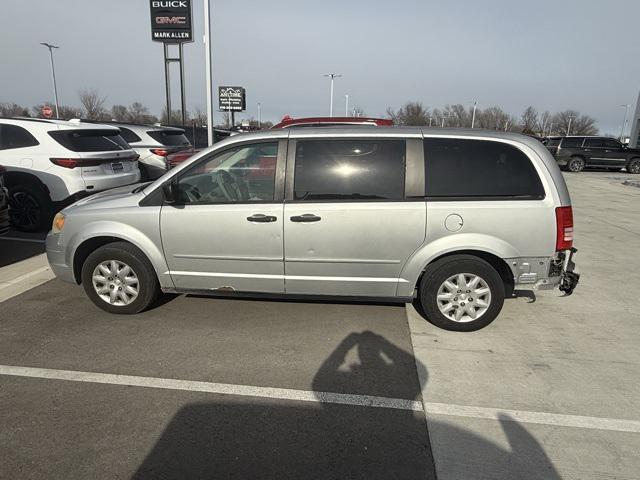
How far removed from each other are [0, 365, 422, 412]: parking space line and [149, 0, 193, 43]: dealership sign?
81.9ft

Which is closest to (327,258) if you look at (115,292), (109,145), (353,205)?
(353,205)

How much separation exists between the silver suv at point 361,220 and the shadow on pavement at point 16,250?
2920mm

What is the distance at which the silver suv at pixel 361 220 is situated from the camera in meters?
3.85

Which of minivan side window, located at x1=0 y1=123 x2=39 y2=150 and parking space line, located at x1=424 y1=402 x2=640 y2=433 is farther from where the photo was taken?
minivan side window, located at x1=0 y1=123 x2=39 y2=150

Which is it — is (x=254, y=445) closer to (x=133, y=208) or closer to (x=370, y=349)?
(x=370, y=349)

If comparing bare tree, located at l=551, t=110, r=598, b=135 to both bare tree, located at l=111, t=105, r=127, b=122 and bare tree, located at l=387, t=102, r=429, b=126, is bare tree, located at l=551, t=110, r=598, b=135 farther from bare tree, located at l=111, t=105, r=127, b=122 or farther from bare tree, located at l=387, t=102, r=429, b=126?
bare tree, located at l=111, t=105, r=127, b=122

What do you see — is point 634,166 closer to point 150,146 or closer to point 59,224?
point 150,146

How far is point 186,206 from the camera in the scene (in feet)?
13.4

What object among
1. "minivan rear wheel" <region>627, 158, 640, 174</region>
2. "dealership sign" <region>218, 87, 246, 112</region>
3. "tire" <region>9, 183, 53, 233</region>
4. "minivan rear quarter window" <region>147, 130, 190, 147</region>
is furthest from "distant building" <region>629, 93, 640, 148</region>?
"tire" <region>9, 183, 53, 233</region>

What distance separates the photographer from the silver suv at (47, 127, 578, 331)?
385 cm

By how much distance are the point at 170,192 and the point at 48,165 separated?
421 centimetres

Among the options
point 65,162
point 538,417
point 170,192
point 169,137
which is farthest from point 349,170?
point 169,137

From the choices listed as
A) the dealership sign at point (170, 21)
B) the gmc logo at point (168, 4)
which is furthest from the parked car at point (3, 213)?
the gmc logo at point (168, 4)

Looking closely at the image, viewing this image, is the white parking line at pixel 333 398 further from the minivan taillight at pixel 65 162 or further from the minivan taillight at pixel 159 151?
the minivan taillight at pixel 159 151
